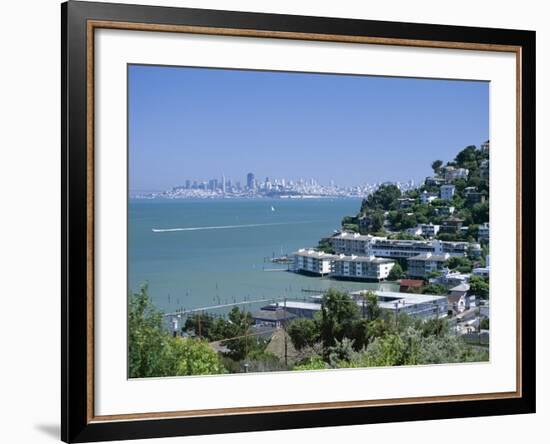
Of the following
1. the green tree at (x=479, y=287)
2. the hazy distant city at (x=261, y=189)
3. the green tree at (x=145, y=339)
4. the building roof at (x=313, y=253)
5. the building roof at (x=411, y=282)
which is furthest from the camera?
the green tree at (x=479, y=287)

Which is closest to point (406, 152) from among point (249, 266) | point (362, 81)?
point (362, 81)

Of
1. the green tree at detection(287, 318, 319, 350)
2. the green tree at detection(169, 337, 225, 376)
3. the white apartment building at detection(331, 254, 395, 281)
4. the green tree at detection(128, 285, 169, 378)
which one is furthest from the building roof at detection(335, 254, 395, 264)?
the green tree at detection(128, 285, 169, 378)

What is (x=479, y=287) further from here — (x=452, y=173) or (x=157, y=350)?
(x=157, y=350)

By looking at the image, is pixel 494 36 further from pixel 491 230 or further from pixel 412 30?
pixel 491 230

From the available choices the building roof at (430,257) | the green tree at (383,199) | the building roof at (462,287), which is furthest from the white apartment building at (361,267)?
the building roof at (462,287)

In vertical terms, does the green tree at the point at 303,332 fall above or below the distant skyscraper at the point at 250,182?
below

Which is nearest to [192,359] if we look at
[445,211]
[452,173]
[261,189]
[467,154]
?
[261,189]

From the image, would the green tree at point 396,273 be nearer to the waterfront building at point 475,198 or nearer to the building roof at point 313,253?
the building roof at point 313,253
